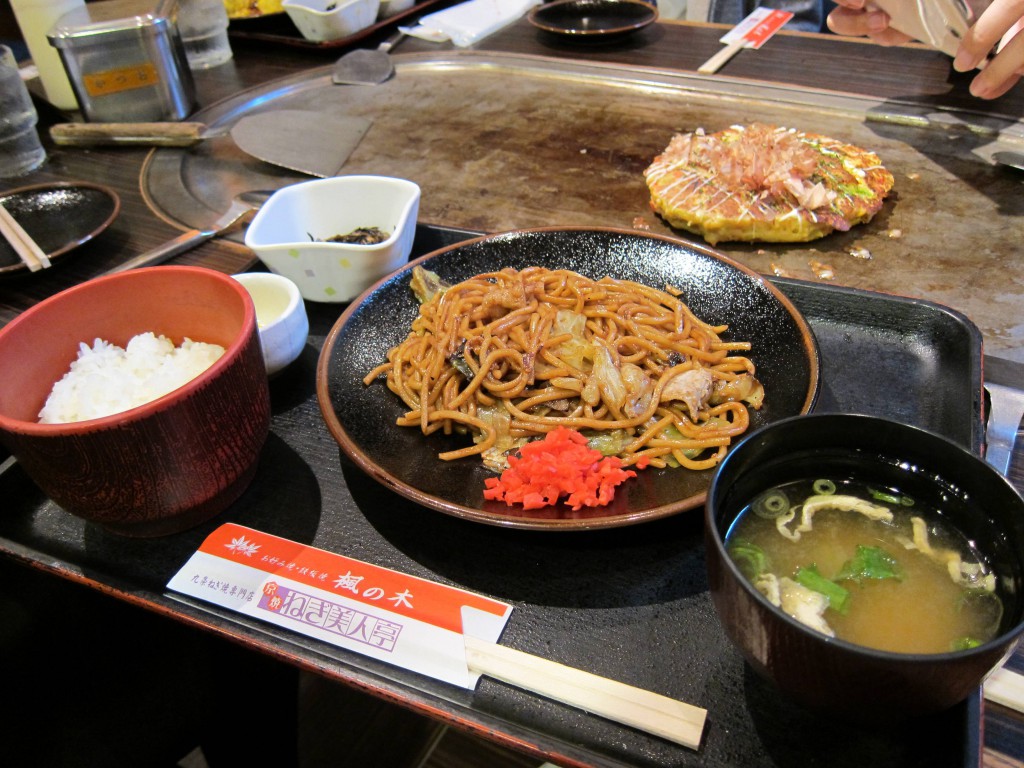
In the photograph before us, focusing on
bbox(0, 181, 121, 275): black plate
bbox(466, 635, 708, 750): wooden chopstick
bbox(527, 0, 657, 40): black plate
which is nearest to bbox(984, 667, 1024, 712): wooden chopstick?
bbox(466, 635, 708, 750): wooden chopstick

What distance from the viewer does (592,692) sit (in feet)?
3.96

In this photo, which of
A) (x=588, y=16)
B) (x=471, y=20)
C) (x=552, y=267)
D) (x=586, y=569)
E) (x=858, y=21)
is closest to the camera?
(x=586, y=569)

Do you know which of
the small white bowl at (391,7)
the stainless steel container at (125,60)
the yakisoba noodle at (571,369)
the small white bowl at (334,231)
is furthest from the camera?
the small white bowl at (391,7)

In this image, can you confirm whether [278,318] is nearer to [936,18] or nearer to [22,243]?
[22,243]

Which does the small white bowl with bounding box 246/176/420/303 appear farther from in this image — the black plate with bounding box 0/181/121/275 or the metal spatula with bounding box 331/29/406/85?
the metal spatula with bounding box 331/29/406/85

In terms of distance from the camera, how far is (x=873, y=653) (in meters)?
0.90

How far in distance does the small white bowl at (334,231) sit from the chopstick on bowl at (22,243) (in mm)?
875

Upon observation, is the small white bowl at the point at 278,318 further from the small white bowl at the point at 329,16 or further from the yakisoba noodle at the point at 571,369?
the small white bowl at the point at 329,16

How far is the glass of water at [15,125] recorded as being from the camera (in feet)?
11.0

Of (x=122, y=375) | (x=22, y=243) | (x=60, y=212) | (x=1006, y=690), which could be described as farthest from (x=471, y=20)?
(x=1006, y=690)

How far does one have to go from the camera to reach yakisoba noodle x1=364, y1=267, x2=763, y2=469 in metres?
1.70

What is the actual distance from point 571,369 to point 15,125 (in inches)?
129

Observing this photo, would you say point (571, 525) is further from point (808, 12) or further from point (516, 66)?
point (808, 12)

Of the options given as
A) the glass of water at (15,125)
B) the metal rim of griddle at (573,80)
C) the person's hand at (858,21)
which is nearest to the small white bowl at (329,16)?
the metal rim of griddle at (573,80)
